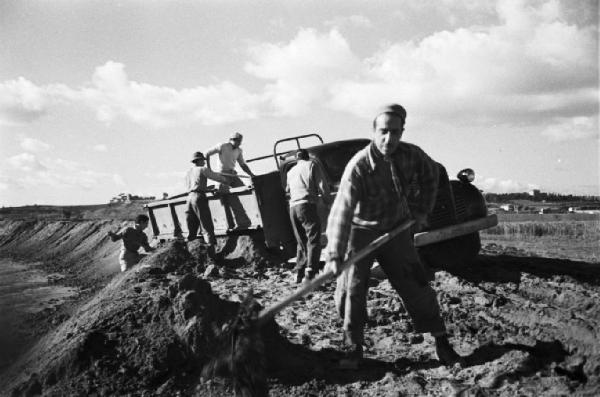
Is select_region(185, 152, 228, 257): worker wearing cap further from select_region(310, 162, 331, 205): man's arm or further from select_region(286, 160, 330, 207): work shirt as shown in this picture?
select_region(310, 162, 331, 205): man's arm

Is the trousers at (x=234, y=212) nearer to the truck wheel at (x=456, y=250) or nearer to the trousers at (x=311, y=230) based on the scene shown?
the trousers at (x=311, y=230)

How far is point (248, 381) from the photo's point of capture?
10.4 feet

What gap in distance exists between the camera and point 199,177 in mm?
8250

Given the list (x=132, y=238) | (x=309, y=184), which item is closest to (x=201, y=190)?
(x=132, y=238)

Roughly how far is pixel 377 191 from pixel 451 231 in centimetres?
292

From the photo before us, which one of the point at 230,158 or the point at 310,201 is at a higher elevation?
the point at 230,158

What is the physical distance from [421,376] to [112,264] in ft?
39.9

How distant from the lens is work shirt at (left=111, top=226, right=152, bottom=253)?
829 centimetres

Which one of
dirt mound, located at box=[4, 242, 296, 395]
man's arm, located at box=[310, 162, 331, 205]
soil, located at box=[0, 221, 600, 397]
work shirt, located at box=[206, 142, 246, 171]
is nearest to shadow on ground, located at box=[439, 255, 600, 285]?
soil, located at box=[0, 221, 600, 397]

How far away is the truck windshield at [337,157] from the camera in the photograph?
686 centimetres

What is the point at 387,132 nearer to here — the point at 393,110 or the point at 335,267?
the point at 393,110

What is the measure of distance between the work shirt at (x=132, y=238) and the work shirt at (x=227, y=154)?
1.89 meters

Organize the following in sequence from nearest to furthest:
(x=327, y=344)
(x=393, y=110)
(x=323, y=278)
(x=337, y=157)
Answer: (x=323, y=278) < (x=393, y=110) < (x=327, y=344) < (x=337, y=157)

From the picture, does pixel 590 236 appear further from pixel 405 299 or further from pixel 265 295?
pixel 405 299
